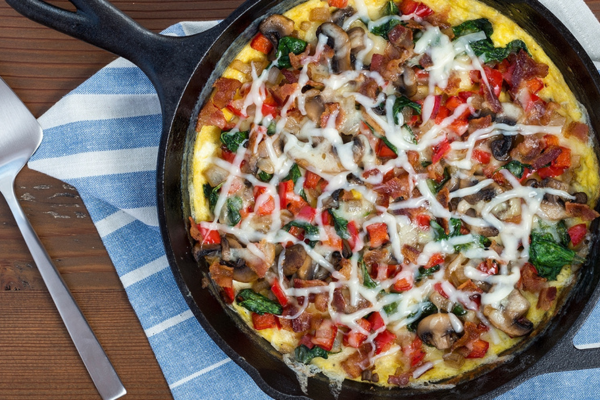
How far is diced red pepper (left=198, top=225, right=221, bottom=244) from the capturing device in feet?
10.7

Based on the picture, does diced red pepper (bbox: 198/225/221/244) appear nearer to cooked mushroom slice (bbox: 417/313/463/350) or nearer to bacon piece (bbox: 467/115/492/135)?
cooked mushroom slice (bbox: 417/313/463/350)

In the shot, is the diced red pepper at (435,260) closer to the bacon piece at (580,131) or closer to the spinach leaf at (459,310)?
the spinach leaf at (459,310)

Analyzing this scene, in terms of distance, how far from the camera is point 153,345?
372 centimetres

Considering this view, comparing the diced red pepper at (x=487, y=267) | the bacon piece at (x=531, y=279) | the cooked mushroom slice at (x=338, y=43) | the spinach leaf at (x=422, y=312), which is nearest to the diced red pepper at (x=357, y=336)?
the spinach leaf at (x=422, y=312)

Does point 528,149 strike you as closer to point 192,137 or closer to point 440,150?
point 440,150

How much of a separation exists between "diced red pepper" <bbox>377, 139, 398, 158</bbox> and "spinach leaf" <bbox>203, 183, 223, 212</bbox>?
1.00 m

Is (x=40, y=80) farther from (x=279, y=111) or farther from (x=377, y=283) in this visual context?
(x=377, y=283)

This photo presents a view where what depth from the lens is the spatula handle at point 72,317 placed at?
373 cm

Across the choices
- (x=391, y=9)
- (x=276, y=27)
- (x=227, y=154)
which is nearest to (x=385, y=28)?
(x=391, y=9)

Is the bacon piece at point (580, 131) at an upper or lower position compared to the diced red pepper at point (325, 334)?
upper

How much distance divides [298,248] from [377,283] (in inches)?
20.9

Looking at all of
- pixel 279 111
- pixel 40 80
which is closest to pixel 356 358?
pixel 279 111

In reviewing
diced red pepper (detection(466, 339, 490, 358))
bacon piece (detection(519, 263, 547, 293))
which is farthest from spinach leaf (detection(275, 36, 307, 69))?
diced red pepper (detection(466, 339, 490, 358))

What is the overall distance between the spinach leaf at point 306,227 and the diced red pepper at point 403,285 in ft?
1.88
